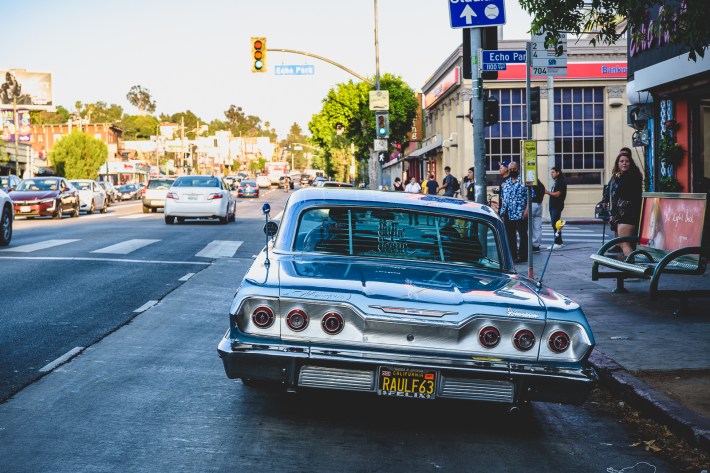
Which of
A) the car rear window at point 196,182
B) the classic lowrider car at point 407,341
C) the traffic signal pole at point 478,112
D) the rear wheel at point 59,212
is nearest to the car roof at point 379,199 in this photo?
the classic lowrider car at point 407,341

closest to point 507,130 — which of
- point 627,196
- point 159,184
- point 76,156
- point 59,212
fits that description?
point 159,184

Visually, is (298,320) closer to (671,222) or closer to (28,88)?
(671,222)

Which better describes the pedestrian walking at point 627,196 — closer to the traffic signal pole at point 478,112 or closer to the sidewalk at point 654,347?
the sidewalk at point 654,347

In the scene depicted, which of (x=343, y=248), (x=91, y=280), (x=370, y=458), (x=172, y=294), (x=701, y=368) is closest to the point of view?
(x=370, y=458)

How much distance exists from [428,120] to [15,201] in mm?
29418

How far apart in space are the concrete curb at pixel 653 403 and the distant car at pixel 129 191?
226 feet

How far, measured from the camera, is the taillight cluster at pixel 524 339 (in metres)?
5.26

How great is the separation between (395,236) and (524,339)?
1691mm

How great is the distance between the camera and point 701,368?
730 centimetres

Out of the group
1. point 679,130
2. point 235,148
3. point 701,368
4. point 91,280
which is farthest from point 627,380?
point 235,148

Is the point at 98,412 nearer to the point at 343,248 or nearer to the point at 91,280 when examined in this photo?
the point at 343,248

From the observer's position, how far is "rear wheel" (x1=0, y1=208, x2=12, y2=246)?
61.1 feet

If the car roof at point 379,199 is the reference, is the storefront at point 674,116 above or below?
above

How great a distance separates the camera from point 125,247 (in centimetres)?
1830
